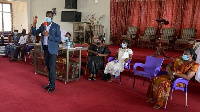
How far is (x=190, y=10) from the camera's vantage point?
7.39 meters

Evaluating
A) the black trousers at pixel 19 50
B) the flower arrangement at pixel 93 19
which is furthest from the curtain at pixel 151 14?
the black trousers at pixel 19 50

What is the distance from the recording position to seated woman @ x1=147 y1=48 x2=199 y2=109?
3326 millimetres

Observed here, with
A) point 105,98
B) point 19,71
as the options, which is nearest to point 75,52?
point 105,98

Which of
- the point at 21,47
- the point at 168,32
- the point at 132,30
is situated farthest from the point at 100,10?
the point at 21,47

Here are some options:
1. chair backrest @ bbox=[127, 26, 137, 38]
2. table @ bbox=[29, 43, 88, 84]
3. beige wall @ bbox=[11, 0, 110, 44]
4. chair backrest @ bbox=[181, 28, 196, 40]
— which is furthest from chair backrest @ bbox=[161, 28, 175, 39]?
table @ bbox=[29, 43, 88, 84]

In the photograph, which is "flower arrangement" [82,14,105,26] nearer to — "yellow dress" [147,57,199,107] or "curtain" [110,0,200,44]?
"curtain" [110,0,200,44]

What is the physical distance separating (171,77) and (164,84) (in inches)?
10.1

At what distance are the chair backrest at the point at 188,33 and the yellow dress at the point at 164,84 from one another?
3994 millimetres

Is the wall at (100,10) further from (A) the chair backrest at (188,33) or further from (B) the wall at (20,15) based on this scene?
(B) the wall at (20,15)

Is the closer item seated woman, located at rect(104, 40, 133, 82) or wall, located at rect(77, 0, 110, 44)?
seated woman, located at rect(104, 40, 133, 82)

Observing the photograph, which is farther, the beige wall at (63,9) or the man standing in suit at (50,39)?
the beige wall at (63,9)

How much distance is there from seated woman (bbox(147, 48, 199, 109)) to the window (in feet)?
40.2

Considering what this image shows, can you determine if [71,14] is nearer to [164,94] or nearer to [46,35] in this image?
[46,35]

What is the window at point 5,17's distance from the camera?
12961 mm
